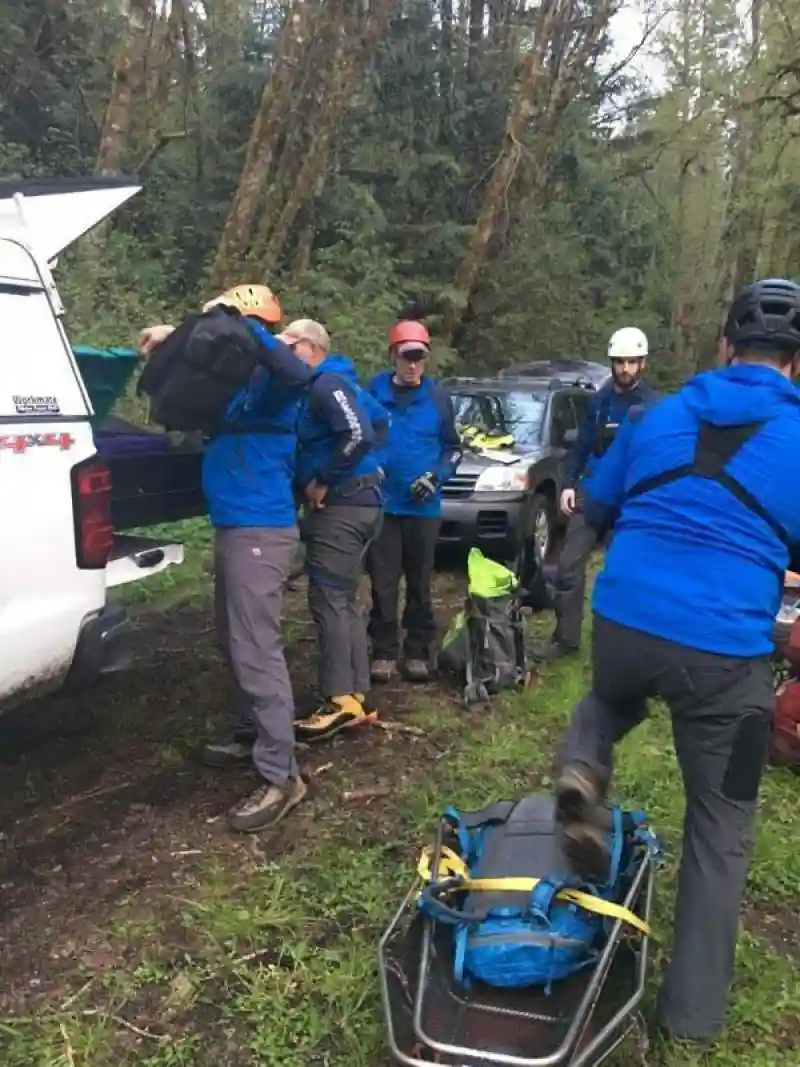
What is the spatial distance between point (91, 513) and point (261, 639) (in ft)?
2.95

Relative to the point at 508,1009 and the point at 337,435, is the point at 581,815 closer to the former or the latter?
the point at 508,1009

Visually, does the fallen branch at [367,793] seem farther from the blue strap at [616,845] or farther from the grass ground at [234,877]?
the blue strap at [616,845]

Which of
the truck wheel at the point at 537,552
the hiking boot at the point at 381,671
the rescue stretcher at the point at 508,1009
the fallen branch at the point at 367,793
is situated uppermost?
the rescue stretcher at the point at 508,1009

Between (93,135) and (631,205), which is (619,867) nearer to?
(93,135)

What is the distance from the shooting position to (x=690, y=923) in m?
3.01

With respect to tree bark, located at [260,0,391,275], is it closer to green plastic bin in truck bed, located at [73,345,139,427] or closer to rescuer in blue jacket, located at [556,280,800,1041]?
green plastic bin in truck bed, located at [73,345,139,427]

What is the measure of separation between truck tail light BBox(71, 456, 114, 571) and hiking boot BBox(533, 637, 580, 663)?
3.43 meters

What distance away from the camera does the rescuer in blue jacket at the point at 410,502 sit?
643cm

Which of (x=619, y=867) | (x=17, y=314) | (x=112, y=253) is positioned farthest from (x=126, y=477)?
(x=112, y=253)

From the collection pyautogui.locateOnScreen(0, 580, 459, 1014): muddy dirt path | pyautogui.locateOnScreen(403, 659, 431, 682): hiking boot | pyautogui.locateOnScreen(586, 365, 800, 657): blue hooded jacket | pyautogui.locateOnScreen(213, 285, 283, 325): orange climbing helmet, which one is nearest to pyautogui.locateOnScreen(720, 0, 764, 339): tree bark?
pyautogui.locateOnScreen(403, 659, 431, 682): hiking boot

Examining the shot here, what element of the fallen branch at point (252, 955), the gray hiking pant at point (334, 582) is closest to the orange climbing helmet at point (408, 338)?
the gray hiking pant at point (334, 582)

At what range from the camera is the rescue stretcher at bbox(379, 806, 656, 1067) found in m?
2.65

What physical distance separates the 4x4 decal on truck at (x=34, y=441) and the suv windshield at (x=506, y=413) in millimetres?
6485

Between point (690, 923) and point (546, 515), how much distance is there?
23.1ft
